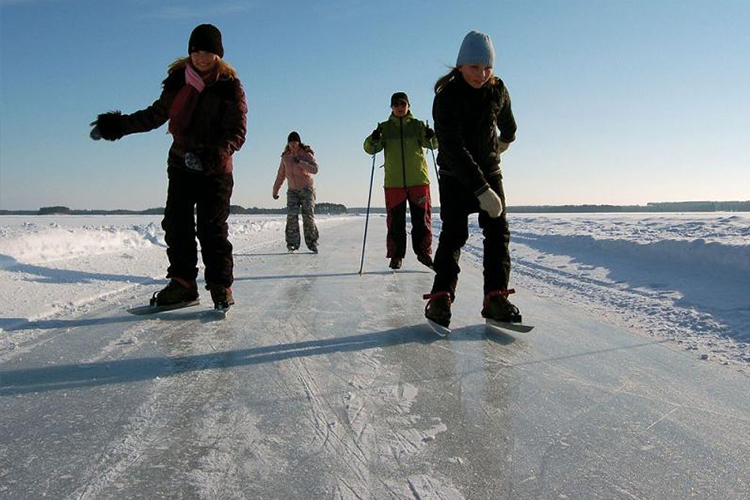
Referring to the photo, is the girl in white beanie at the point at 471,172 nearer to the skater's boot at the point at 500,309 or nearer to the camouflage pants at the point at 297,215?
the skater's boot at the point at 500,309

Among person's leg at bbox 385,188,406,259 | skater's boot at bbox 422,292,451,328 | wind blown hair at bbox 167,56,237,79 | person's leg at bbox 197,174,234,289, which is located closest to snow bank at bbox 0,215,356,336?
person's leg at bbox 197,174,234,289

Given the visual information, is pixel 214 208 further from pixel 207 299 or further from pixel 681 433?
pixel 681 433

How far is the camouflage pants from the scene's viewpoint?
8.93 meters

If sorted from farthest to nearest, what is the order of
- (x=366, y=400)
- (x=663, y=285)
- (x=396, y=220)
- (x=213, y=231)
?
(x=396, y=220) < (x=663, y=285) < (x=213, y=231) < (x=366, y=400)

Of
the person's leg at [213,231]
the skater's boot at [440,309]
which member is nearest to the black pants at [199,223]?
the person's leg at [213,231]

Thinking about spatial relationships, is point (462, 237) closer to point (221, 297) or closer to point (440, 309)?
point (440, 309)

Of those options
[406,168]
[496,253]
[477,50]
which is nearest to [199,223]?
[496,253]

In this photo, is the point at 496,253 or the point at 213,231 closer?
the point at 496,253

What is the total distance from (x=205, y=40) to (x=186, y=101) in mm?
409

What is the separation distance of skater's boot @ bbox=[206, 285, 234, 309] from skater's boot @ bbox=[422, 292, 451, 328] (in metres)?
1.32

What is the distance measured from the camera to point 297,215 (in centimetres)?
916

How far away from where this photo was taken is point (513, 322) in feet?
10.2

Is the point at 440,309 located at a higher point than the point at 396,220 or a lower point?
lower

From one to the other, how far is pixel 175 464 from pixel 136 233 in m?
8.98
